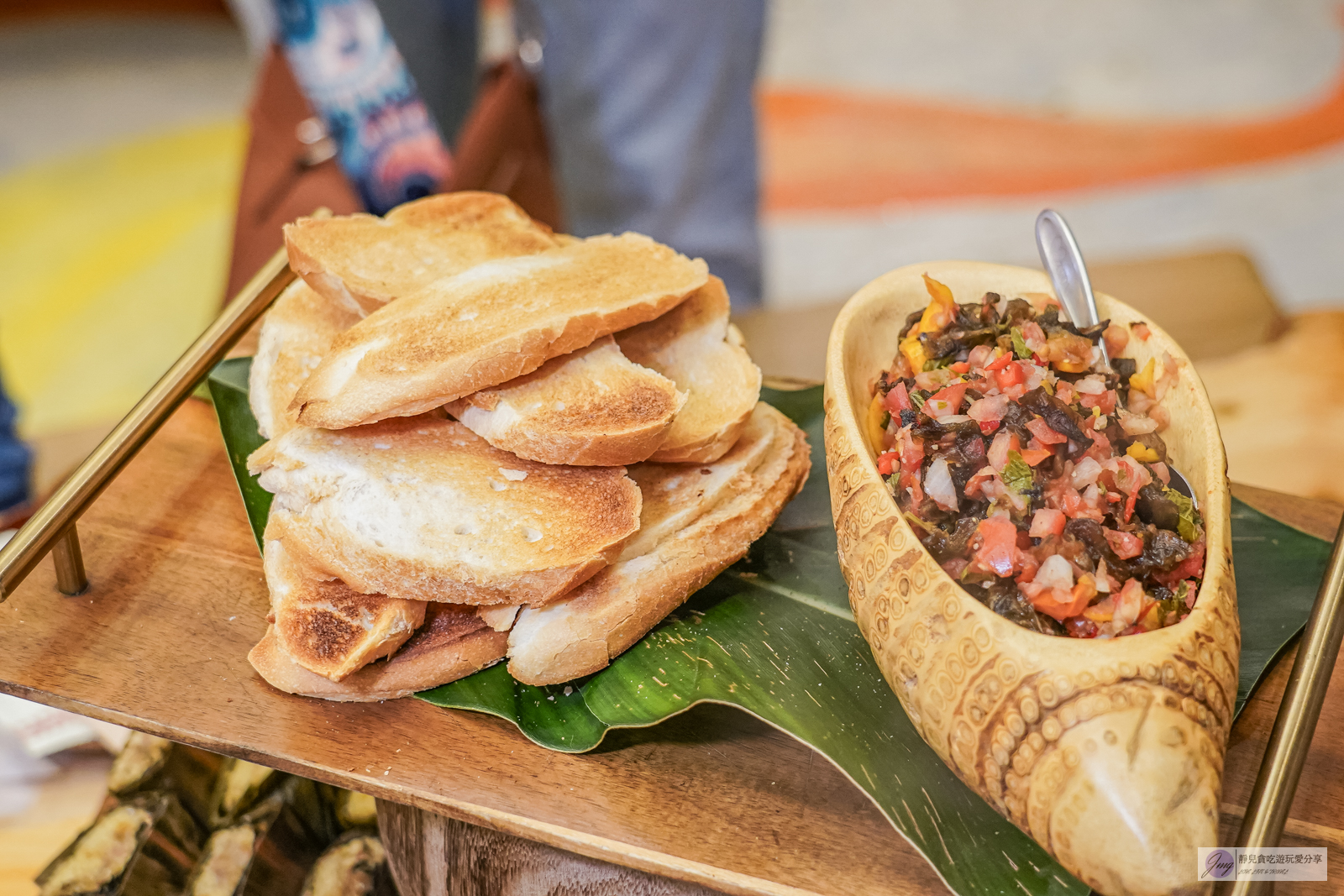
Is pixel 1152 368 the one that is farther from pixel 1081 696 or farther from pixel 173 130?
pixel 173 130

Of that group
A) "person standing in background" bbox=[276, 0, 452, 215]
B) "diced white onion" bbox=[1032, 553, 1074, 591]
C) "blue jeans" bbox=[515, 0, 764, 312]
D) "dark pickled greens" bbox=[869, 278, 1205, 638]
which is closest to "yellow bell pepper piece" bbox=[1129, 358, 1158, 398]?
"dark pickled greens" bbox=[869, 278, 1205, 638]

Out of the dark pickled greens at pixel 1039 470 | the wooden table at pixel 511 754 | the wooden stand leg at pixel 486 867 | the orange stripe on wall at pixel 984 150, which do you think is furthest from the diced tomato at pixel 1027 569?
the orange stripe on wall at pixel 984 150

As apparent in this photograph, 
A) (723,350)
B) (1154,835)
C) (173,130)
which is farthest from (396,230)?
(173,130)

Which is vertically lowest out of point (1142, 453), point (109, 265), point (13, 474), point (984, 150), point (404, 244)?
point (984, 150)

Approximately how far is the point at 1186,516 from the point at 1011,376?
28 cm

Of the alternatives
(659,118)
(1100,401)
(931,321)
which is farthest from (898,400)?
(659,118)

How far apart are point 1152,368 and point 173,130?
520 centimetres

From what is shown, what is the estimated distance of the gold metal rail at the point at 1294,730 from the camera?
44.1 inches

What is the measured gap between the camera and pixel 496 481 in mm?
1529

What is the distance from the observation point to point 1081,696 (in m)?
1.11

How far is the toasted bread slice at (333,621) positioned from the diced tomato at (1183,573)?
96cm

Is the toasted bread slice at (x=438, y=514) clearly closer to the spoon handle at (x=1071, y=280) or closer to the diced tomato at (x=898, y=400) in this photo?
the diced tomato at (x=898, y=400)

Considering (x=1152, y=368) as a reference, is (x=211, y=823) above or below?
below

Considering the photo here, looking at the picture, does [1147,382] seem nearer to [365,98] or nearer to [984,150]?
[365,98]
